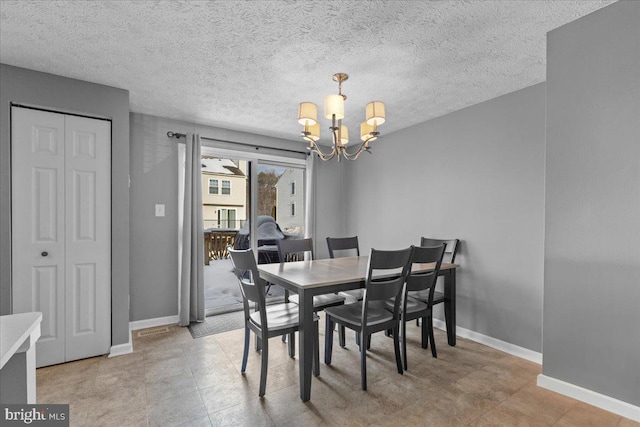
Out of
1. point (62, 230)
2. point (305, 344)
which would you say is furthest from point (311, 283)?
point (62, 230)

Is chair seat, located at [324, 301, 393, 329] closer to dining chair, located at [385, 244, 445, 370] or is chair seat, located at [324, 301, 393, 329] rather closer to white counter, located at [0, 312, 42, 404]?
dining chair, located at [385, 244, 445, 370]

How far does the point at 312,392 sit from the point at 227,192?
Answer: 2.88 metres

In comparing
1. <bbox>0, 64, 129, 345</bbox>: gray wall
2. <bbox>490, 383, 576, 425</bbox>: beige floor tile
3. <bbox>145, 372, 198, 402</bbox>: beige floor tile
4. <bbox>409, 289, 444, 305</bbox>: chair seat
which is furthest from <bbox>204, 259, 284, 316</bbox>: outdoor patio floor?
<bbox>490, 383, 576, 425</bbox>: beige floor tile

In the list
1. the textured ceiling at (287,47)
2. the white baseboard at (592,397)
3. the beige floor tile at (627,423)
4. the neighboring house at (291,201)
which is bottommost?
the beige floor tile at (627,423)

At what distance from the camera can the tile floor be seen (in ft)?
5.90

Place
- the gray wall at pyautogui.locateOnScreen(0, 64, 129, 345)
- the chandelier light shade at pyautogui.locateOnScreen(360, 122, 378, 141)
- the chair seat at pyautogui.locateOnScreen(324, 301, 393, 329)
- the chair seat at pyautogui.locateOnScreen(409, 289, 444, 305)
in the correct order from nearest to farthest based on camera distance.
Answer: the chair seat at pyautogui.locateOnScreen(324, 301, 393, 329), the gray wall at pyautogui.locateOnScreen(0, 64, 129, 345), the chandelier light shade at pyautogui.locateOnScreen(360, 122, 378, 141), the chair seat at pyautogui.locateOnScreen(409, 289, 444, 305)

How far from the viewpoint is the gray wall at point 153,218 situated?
3322 millimetres

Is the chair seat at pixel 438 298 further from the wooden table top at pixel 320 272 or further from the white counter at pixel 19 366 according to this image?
the white counter at pixel 19 366

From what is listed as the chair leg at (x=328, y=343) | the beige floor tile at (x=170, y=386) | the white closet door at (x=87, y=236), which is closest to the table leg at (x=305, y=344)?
the chair leg at (x=328, y=343)

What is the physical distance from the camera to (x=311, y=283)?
6.59 feet

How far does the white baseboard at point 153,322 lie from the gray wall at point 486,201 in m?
2.89

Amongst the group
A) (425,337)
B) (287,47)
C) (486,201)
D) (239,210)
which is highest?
(287,47)

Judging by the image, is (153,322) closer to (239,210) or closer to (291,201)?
(239,210)

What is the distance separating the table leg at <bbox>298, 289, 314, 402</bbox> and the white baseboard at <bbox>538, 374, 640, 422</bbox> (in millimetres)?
1661
